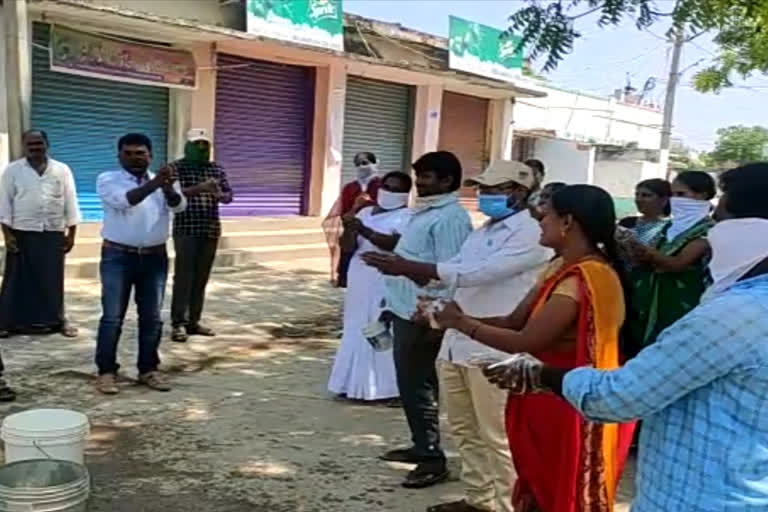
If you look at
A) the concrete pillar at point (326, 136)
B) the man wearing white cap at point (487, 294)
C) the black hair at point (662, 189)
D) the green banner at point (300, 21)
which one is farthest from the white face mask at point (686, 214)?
the concrete pillar at point (326, 136)

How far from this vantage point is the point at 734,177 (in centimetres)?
185

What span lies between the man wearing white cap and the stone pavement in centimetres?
→ 47

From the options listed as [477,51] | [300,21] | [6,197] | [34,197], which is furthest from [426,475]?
[477,51]

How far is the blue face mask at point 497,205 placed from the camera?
3502 mm

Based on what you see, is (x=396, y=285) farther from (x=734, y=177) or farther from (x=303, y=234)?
(x=303, y=234)

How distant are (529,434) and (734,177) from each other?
126 centimetres

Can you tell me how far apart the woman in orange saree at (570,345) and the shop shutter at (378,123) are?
11.9 meters

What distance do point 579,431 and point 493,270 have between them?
88 centimetres

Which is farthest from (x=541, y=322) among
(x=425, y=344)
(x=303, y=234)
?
(x=303, y=234)

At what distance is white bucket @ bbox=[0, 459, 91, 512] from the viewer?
311cm

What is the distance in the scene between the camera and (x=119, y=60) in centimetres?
1083

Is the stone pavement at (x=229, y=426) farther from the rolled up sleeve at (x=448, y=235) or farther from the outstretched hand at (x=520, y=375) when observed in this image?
the outstretched hand at (x=520, y=375)

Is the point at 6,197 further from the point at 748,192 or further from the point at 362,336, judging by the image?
the point at 748,192

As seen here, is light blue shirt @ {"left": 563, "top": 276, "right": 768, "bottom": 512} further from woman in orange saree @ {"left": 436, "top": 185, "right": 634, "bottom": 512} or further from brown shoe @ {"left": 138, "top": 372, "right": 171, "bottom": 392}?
brown shoe @ {"left": 138, "top": 372, "right": 171, "bottom": 392}
